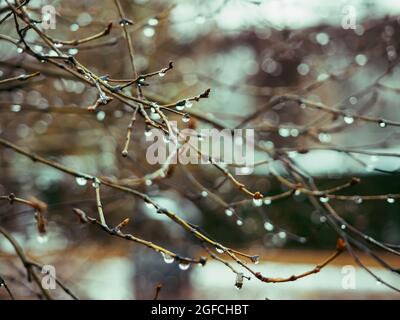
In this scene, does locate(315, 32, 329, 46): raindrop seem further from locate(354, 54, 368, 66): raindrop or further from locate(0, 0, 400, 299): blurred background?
locate(354, 54, 368, 66): raindrop

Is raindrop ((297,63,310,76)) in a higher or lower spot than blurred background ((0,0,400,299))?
higher

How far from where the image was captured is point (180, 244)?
341 inches

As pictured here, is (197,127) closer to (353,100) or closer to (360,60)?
(353,100)

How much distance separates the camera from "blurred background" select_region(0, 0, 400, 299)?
3877 millimetres

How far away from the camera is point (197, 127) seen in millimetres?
4141

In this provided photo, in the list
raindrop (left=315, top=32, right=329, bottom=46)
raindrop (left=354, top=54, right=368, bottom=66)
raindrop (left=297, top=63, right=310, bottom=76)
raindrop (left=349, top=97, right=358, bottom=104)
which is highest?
raindrop (left=297, top=63, right=310, bottom=76)

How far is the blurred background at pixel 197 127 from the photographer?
388 cm

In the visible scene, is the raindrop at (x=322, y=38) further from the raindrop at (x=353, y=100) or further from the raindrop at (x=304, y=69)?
the raindrop at (x=353, y=100)

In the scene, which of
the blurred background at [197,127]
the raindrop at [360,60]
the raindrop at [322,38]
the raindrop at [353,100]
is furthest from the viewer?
the raindrop at [322,38]

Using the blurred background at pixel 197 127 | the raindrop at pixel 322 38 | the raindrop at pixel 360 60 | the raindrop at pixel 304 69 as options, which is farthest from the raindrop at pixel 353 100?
the raindrop at pixel 304 69

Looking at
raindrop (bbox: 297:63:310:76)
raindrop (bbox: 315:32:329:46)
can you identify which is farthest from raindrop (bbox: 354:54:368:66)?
raindrop (bbox: 297:63:310:76)

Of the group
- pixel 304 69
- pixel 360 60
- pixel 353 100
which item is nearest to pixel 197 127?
pixel 353 100
